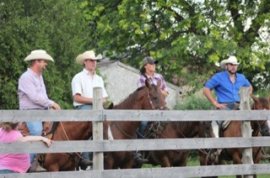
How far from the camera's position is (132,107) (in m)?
10.5

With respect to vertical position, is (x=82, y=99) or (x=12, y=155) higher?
(x=82, y=99)

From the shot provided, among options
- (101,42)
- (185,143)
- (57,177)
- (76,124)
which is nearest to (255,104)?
(185,143)

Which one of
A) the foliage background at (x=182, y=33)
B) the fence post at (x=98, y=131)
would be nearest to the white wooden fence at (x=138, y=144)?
the fence post at (x=98, y=131)

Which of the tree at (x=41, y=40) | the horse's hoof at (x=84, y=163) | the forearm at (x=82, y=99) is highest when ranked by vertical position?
the tree at (x=41, y=40)

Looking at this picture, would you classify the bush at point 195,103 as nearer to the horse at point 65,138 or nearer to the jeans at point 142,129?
the jeans at point 142,129

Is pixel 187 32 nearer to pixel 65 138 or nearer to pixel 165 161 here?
pixel 165 161

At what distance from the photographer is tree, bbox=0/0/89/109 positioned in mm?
19188

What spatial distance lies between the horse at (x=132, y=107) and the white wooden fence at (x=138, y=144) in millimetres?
790

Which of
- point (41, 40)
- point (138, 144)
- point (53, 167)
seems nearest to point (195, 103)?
point (41, 40)

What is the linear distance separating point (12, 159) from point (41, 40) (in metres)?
11.9

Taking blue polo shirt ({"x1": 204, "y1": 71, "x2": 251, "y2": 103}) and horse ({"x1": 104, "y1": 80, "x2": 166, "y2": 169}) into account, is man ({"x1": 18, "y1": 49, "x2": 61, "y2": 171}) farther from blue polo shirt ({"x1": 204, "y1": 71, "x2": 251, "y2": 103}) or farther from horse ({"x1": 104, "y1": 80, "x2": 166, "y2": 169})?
blue polo shirt ({"x1": 204, "y1": 71, "x2": 251, "y2": 103})

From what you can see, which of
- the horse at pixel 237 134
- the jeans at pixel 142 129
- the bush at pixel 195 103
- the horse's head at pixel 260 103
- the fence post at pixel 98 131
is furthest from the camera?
the bush at pixel 195 103

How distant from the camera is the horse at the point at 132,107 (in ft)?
33.7

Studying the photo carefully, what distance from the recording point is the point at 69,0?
22688 millimetres
